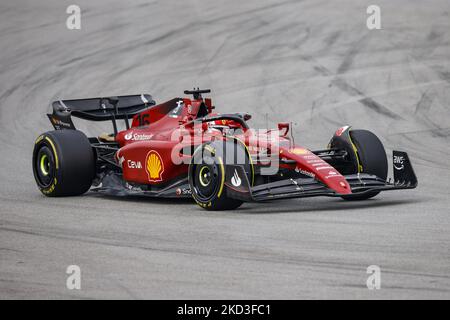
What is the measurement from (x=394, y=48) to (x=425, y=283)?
18104 millimetres

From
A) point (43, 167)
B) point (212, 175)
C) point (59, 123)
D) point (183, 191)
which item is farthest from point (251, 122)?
point (212, 175)

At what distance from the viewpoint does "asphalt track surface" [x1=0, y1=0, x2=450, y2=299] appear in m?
9.23

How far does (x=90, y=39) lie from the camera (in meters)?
29.4

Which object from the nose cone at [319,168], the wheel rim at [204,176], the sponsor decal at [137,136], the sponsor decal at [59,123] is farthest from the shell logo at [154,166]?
the sponsor decal at [59,123]

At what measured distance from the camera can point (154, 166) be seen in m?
14.1

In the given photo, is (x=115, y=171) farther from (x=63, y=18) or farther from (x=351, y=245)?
(x=63, y=18)

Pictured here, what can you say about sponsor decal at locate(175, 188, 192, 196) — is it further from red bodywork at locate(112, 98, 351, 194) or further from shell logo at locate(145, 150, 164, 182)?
shell logo at locate(145, 150, 164, 182)

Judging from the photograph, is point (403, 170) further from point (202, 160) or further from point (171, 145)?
point (171, 145)

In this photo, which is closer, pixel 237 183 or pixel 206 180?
pixel 237 183

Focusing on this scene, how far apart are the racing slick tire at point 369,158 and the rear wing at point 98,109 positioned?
11.5ft

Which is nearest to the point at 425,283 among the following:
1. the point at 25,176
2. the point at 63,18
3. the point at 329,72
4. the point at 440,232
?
the point at 440,232

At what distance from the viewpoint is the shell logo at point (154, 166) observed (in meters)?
14.0

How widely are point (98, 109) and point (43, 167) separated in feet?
5.22

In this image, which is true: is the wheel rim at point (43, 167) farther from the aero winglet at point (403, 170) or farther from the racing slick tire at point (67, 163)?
the aero winglet at point (403, 170)
